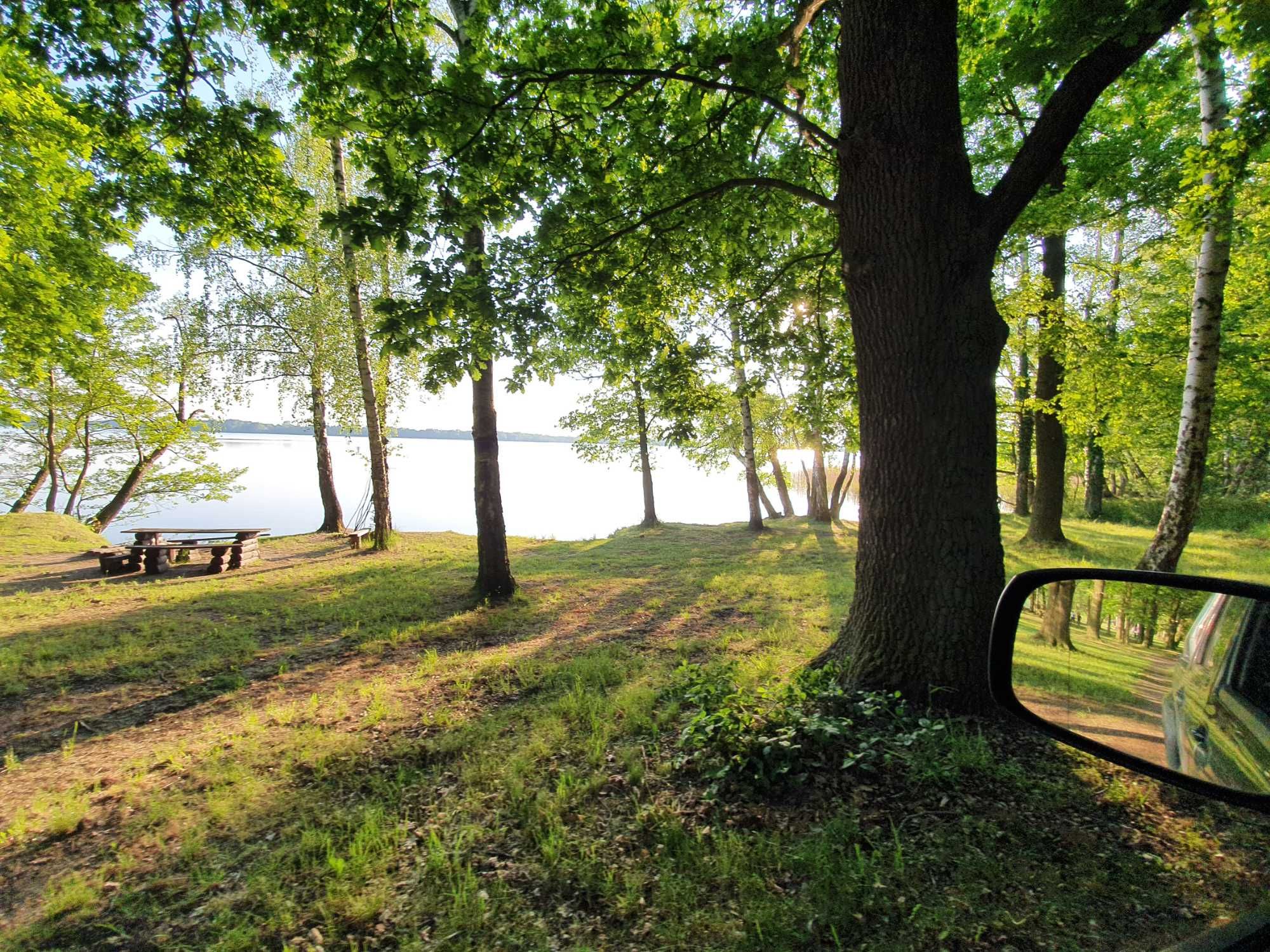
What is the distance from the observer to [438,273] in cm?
443

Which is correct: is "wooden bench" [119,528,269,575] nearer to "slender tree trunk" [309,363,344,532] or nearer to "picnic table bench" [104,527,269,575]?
"picnic table bench" [104,527,269,575]

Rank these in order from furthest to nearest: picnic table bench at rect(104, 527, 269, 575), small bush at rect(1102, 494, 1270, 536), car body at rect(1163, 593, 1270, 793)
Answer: small bush at rect(1102, 494, 1270, 536), picnic table bench at rect(104, 527, 269, 575), car body at rect(1163, 593, 1270, 793)

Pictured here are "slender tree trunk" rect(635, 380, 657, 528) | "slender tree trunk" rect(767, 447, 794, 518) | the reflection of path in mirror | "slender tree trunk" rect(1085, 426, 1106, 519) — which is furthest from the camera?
"slender tree trunk" rect(767, 447, 794, 518)

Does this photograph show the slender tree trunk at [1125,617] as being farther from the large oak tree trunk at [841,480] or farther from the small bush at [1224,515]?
the large oak tree trunk at [841,480]

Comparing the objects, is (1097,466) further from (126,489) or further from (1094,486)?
(126,489)

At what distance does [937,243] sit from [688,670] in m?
3.97

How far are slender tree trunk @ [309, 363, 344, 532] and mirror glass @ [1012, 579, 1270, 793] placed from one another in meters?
18.8

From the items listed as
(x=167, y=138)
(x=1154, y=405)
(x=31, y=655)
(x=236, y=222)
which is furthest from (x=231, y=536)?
(x=1154, y=405)

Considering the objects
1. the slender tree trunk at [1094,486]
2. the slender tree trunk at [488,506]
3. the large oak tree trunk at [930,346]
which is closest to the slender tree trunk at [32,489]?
the slender tree trunk at [488,506]

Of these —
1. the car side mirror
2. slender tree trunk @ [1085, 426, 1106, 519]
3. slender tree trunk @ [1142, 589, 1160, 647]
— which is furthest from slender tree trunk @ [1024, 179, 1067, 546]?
slender tree trunk @ [1142, 589, 1160, 647]

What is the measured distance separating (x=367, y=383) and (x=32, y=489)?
1776 cm

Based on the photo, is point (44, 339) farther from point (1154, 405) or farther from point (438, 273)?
point (1154, 405)

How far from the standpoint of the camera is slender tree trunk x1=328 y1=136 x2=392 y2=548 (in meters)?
12.7

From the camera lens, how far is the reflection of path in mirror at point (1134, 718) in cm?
178
